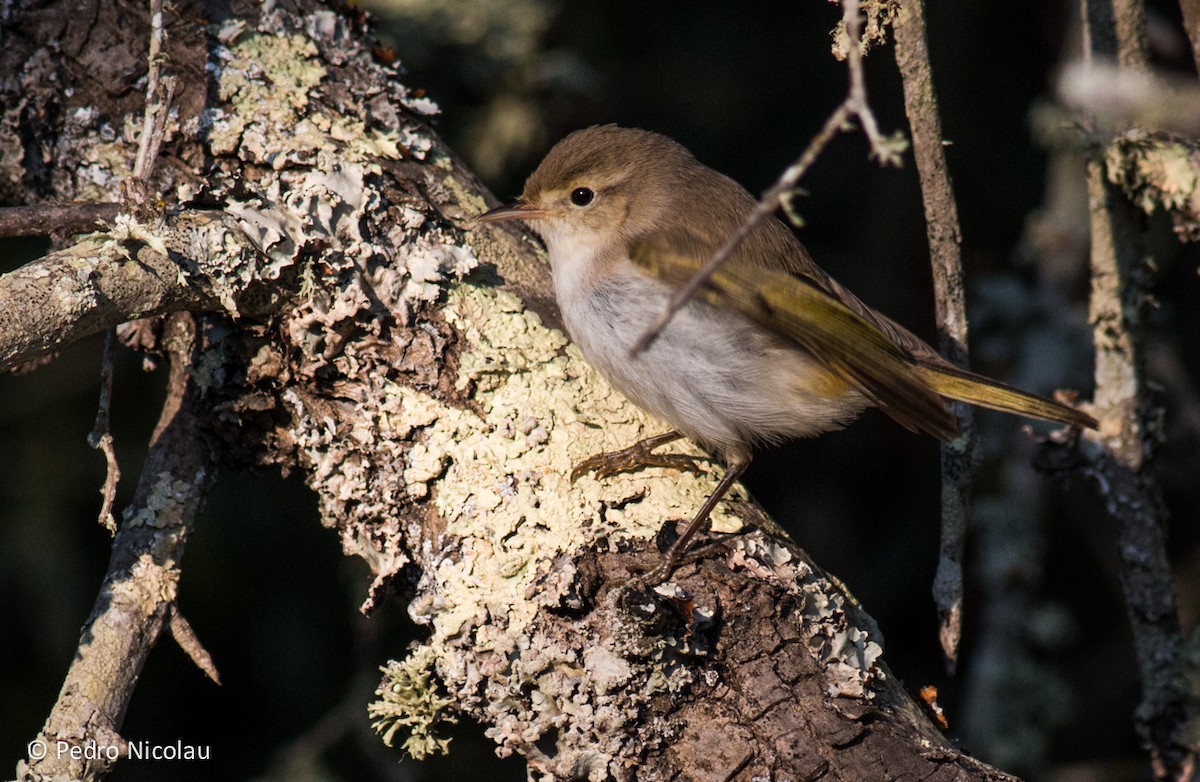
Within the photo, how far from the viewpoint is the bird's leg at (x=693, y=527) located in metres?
2.09

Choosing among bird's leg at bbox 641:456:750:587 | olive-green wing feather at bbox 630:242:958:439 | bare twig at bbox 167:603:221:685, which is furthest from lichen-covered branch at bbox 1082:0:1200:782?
bare twig at bbox 167:603:221:685

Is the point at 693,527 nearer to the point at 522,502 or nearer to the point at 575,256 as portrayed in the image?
the point at 522,502

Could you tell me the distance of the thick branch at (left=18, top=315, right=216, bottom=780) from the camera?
83.0 inches

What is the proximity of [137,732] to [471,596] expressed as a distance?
6.53 ft

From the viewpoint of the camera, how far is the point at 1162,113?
1.27 metres

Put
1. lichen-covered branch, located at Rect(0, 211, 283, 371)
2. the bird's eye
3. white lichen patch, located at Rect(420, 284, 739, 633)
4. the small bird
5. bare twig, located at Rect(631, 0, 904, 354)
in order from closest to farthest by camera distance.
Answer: bare twig, located at Rect(631, 0, 904, 354) → lichen-covered branch, located at Rect(0, 211, 283, 371) → white lichen patch, located at Rect(420, 284, 739, 633) → the small bird → the bird's eye

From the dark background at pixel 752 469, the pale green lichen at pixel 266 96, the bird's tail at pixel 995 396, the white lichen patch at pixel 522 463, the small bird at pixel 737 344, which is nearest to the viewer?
the white lichen patch at pixel 522 463

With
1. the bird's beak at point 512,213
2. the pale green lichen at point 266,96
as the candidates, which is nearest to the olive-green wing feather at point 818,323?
the bird's beak at point 512,213

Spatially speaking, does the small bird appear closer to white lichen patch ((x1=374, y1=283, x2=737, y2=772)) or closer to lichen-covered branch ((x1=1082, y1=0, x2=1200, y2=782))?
white lichen patch ((x1=374, y1=283, x2=737, y2=772))

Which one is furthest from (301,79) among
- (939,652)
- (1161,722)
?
(939,652)

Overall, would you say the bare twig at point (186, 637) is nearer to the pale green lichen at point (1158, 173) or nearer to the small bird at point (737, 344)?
the small bird at point (737, 344)

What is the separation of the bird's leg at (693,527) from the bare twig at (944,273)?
20.1 inches

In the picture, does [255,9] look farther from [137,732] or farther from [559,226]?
[137,732]

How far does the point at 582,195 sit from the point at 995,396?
1.26 meters
